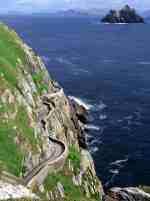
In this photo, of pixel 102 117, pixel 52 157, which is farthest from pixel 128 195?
pixel 102 117

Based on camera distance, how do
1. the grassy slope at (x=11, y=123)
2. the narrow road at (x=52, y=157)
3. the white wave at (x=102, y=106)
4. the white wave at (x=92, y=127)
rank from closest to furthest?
1. the narrow road at (x=52, y=157)
2. the grassy slope at (x=11, y=123)
3. the white wave at (x=92, y=127)
4. the white wave at (x=102, y=106)

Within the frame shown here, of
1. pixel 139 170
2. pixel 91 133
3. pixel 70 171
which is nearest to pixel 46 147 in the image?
pixel 70 171

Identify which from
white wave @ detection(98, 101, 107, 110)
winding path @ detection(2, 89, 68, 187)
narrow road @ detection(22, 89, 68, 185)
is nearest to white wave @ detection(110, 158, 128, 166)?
narrow road @ detection(22, 89, 68, 185)

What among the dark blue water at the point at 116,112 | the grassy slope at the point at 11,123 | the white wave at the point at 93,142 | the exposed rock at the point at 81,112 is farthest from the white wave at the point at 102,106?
the grassy slope at the point at 11,123

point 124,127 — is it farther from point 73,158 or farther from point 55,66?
point 55,66

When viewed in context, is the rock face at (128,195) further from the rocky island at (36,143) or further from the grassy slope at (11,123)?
the grassy slope at (11,123)

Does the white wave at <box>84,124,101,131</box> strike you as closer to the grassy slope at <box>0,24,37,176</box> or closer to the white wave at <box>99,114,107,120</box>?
the white wave at <box>99,114,107,120</box>
